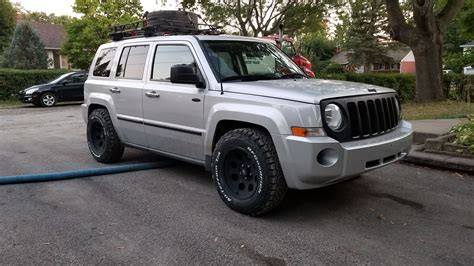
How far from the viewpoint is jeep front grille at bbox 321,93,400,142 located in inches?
158

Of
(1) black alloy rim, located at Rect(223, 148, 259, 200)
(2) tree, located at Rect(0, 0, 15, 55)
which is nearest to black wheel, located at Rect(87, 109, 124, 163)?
(1) black alloy rim, located at Rect(223, 148, 259, 200)

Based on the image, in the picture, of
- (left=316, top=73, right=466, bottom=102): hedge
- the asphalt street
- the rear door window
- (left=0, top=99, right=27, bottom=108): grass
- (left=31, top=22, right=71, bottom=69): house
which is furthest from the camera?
(left=31, top=22, right=71, bottom=69): house

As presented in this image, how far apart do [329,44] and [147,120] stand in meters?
62.5

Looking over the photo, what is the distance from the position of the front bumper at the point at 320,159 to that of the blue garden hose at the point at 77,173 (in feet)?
9.04

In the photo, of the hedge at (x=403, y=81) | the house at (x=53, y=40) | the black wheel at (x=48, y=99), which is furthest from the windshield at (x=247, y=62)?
the house at (x=53, y=40)

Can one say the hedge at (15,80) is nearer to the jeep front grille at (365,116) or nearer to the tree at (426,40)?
the tree at (426,40)

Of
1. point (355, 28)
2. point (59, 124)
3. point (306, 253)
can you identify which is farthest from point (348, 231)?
point (355, 28)

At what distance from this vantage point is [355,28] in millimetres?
51812

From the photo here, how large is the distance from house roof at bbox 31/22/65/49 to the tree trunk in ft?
133

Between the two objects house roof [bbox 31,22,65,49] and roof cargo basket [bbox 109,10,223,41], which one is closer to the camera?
roof cargo basket [bbox 109,10,223,41]

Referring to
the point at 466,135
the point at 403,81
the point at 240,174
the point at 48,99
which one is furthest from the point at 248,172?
the point at 48,99

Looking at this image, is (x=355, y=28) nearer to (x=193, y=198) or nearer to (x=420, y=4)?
(x=420, y=4)

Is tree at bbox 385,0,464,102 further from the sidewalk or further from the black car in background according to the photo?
the black car in background

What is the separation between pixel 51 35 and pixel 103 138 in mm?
46650
